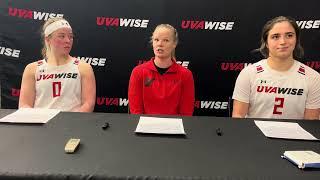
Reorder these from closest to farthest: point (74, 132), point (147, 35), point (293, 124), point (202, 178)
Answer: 1. point (202, 178)
2. point (74, 132)
3. point (293, 124)
4. point (147, 35)

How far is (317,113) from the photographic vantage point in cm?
202

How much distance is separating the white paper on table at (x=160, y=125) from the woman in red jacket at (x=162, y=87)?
77 cm

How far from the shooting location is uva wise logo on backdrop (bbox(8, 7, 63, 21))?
9.57 ft

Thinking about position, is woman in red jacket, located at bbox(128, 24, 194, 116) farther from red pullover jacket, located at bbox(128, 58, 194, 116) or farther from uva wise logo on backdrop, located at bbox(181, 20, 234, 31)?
uva wise logo on backdrop, located at bbox(181, 20, 234, 31)

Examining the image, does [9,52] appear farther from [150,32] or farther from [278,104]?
[278,104]

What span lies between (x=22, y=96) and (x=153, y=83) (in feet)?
2.91

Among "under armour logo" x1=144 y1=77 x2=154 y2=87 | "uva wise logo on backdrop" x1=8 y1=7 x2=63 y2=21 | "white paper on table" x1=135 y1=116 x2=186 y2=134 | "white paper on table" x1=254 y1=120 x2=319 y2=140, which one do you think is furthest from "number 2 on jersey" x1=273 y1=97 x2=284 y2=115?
"uva wise logo on backdrop" x1=8 y1=7 x2=63 y2=21

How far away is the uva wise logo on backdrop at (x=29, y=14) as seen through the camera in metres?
2.92

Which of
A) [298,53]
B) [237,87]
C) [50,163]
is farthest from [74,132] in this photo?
[298,53]

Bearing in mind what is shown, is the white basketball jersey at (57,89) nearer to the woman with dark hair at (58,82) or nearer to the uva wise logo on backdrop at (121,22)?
the woman with dark hair at (58,82)

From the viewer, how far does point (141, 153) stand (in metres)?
1.14

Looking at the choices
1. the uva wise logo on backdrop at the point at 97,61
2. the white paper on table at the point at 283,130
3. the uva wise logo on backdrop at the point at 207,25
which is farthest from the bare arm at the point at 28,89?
the white paper on table at the point at 283,130

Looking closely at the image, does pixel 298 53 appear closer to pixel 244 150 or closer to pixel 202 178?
pixel 244 150

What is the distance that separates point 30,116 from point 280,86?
142 cm
